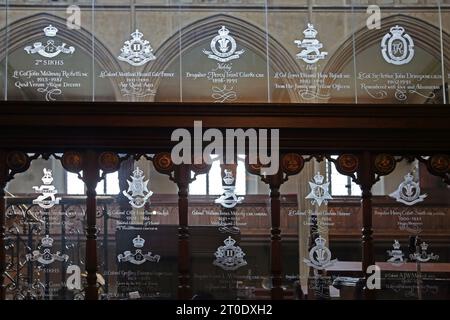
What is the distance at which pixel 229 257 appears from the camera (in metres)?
2.48

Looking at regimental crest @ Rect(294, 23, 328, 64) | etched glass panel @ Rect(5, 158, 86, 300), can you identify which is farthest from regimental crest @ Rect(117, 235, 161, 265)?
regimental crest @ Rect(294, 23, 328, 64)

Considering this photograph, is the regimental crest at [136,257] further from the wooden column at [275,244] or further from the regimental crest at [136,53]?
the regimental crest at [136,53]

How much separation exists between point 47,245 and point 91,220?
0.34 m

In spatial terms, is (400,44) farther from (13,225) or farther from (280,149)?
(13,225)

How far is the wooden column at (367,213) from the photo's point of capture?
2.24 m

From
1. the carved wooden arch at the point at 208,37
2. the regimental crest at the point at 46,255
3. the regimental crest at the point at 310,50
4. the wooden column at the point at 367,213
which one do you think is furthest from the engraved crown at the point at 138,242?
the carved wooden arch at the point at 208,37

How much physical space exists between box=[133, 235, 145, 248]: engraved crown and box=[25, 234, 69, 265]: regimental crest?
27 centimetres

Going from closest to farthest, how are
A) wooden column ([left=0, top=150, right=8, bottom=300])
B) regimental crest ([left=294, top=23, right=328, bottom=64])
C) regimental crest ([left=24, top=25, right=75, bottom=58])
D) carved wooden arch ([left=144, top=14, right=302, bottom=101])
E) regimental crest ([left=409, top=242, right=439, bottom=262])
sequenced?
wooden column ([left=0, top=150, right=8, bottom=300]), regimental crest ([left=409, top=242, right=439, bottom=262]), regimental crest ([left=24, top=25, right=75, bottom=58]), regimental crest ([left=294, top=23, right=328, bottom=64]), carved wooden arch ([left=144, top=14, right=302, bottom=101])

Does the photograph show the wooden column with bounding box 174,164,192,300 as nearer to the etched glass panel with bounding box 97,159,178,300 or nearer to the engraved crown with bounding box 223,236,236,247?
the etched glass panel with bounding box 97,159,178,300

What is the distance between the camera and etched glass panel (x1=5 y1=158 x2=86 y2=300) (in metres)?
2.43

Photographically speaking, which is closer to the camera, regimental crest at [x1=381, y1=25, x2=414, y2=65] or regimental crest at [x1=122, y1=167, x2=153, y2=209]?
regimental crest at [x1=122, y1=167, x2=153, y2=209]

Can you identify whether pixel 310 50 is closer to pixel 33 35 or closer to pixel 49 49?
pixel 49 49
